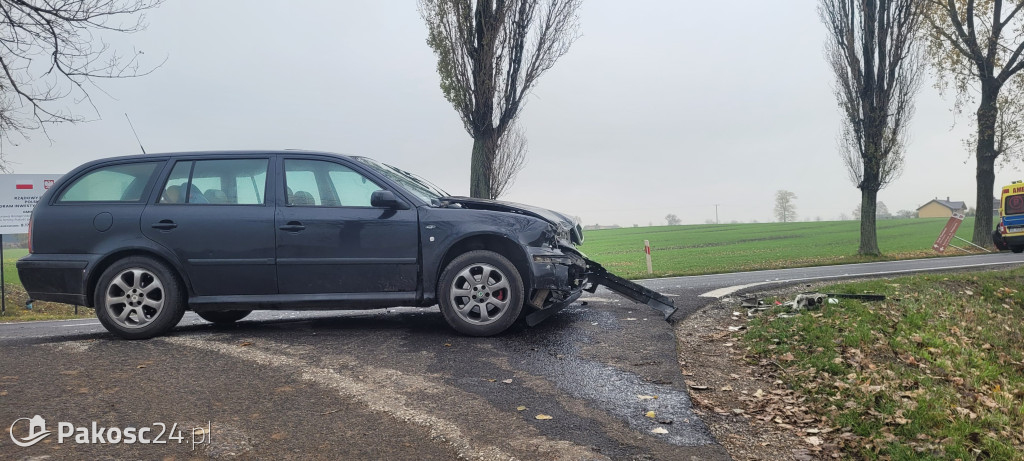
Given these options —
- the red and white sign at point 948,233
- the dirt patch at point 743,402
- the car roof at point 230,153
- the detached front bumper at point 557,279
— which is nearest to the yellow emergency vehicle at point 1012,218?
the red and white sign at point 948,233

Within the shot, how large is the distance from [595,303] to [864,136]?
2108cm

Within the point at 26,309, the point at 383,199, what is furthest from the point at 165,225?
the point at 26,309

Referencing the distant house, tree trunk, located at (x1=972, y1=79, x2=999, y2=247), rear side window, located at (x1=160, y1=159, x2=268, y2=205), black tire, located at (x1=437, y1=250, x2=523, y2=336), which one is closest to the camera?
black tire, located at (x1=437, y1=250, x2=523, y2=336)

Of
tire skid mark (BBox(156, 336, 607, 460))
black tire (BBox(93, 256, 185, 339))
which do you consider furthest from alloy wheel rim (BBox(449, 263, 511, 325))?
black tire (BBox(93, 256, 185, 339))

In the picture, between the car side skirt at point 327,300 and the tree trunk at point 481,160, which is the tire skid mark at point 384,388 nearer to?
the car side skirt at point 327,300

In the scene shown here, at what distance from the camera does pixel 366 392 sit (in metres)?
4.52

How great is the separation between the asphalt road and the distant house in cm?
10222

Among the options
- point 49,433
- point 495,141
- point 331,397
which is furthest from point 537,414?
point 495,141

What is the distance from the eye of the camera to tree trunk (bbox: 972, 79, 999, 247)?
25.5 metres

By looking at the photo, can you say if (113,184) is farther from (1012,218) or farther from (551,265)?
(1012,218)

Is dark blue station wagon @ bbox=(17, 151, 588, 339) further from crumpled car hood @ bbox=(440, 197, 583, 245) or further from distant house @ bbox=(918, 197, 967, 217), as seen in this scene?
distant house @ bbox=(918, 197, 967, 217)

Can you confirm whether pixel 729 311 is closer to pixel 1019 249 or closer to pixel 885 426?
pixel 885 426

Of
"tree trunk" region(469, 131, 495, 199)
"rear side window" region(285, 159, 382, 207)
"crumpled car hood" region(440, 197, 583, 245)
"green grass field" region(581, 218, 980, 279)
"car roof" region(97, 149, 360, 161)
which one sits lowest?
"green grass field" region(581, 218, 980, 279)

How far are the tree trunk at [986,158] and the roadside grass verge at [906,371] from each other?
20.1 metres
